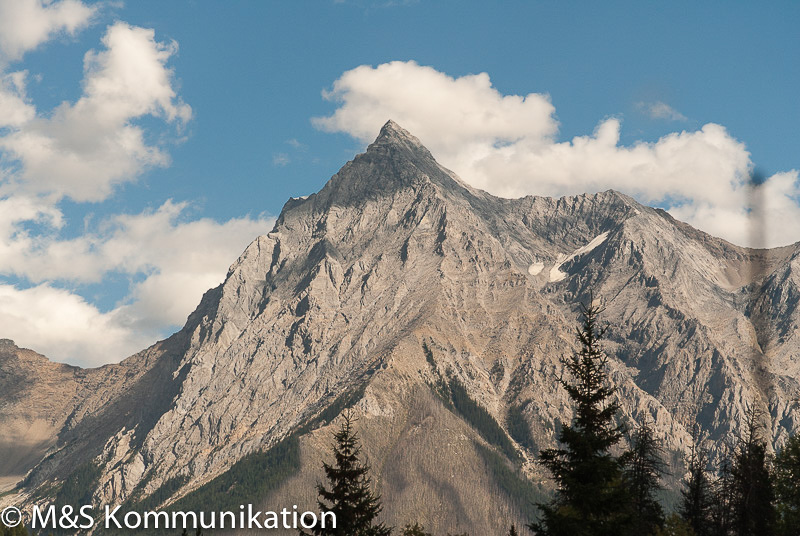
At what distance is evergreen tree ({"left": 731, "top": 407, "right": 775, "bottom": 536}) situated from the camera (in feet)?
199

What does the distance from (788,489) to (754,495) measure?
153 inches

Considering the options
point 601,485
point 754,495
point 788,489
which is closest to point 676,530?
point 754,495

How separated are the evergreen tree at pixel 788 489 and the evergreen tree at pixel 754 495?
719mm

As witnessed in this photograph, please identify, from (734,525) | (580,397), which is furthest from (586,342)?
(734,525)

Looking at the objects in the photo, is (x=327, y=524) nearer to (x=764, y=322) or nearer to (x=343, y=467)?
(x=343, y=467)

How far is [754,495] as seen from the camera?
2463 inches

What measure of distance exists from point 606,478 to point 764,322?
20.7 m

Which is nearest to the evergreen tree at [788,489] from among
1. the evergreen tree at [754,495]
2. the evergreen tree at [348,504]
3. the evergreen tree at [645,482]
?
the evergreen tree at [754,495]

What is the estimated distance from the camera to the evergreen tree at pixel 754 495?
60.6 metres

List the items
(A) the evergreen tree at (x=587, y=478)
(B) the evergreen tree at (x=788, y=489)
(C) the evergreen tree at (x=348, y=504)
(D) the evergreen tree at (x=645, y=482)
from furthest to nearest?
(D) the evergreen tree at (x=645, y=482) → (B) the evergreen tree at (x=788, y=489) → (C) the evergreen tree at (x=348, y=504) → (A) the evergreen tree at (x=587, y=478)

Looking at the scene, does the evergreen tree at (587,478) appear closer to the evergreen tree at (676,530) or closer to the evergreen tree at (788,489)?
the evergreen tree at (676,530)

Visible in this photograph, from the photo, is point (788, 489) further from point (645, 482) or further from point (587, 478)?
point (587, 478)

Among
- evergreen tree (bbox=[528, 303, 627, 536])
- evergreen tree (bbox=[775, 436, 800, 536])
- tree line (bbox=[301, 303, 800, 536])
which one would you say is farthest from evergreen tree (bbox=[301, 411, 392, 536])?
evergreen tree (bbox=[775, 436, 800, 536])

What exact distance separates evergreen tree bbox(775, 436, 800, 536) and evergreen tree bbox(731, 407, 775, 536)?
0.72 m
